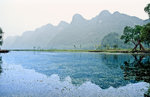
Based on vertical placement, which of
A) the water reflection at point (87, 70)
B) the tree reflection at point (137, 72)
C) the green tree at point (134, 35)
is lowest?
the water reflection at point (87, 70)

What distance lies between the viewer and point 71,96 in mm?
18250

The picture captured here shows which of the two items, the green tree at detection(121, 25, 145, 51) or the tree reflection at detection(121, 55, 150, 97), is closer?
the tree reflection at detection(121, 55, 150, 97)

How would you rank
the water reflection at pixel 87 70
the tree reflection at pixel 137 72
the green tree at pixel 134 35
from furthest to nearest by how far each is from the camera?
the green tree at pixel 134 35
the tree reflection at pixel 137 72
the water reflection at pixel 87 70

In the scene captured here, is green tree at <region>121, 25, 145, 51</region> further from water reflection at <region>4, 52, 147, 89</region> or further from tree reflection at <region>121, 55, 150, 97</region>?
tree reflection at <region>121, 55, 150, 97</region>

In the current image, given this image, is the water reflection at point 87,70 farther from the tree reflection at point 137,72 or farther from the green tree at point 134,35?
the green tree at point 134,35

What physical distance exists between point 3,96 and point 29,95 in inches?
125

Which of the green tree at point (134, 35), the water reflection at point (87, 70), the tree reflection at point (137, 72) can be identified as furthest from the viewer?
the green tree at point (134, 35)

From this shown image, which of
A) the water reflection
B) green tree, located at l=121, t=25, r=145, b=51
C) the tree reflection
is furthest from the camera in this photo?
green tree, located at l=121, t=25, r=145, b=51

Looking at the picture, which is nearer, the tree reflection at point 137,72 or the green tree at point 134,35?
the tree reflection at point 137,72

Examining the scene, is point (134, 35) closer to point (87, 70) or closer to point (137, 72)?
point (87, 70)

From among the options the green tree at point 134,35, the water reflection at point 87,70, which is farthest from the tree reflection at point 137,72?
the green tree at point 134,35

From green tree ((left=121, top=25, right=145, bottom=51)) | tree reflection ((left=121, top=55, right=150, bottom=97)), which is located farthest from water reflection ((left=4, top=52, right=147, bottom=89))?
green tree ((left=121, top=25, right=145, bottom=51))

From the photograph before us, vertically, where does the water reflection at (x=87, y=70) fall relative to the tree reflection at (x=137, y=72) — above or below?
below

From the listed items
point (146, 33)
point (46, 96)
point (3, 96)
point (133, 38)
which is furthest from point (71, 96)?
point (133, 38)
